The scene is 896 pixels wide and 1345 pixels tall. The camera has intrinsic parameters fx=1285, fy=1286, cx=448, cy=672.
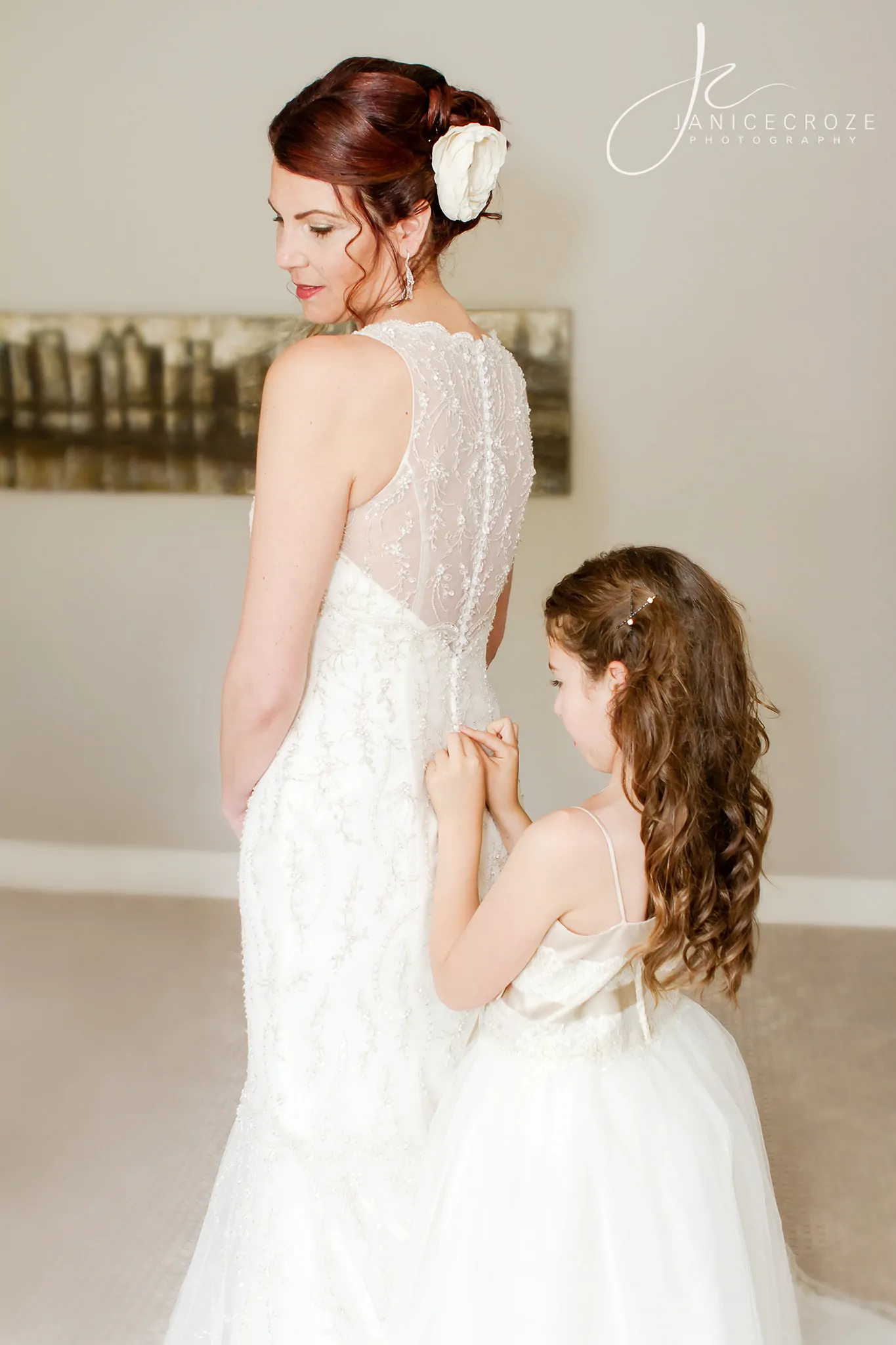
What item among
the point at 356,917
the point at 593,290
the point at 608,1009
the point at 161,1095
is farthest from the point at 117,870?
the point at 608,1009

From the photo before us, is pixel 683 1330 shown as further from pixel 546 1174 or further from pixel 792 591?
pixel 792 591

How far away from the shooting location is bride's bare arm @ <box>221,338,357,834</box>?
139 cm

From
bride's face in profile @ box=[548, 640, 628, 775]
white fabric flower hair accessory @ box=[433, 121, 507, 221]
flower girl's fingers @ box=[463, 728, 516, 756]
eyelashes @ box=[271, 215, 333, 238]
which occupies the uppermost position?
white fabric flower hair accessory @ box=[433, 121, 507, 221]

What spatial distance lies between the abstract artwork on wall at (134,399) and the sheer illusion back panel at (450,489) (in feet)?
7.31

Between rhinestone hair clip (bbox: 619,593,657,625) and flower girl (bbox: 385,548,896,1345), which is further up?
rhinestone hair clip (bbox: 619,593,657,625)

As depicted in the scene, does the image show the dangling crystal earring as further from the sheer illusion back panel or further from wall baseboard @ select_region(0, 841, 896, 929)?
wall baseboard @ select_region(0, 841, 896, 929)

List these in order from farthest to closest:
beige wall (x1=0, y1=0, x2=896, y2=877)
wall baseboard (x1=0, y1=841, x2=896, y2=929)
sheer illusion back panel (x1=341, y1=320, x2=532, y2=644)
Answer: wall baseboard (x1=0, y1=841, x2=896, y2=929) → beige wall (x1=0, y1=0, x2=896, y2=877) → sheer illusion back panel (x1=341, y1=320, x2=532, y2=644)

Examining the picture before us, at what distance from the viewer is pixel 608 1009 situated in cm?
154

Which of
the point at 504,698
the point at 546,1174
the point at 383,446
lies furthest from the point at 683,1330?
the point at 504,698

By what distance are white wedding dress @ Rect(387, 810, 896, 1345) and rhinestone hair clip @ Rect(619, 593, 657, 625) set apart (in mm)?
234

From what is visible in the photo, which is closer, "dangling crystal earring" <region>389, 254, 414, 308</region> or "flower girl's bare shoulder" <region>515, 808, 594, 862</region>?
"flower girl's bare shoulder" <region>515, 808, 594, 862</region>

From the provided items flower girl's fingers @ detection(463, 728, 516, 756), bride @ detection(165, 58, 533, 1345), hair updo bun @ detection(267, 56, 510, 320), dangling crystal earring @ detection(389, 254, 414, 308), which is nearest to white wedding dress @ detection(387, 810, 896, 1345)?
bride @ detection(165, 58, 533, 1345)

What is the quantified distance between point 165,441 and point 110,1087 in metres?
1.99

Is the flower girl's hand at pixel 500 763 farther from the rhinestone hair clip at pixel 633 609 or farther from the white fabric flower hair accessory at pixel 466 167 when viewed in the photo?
the white fabric flower hair accessory at pixel 466 167
